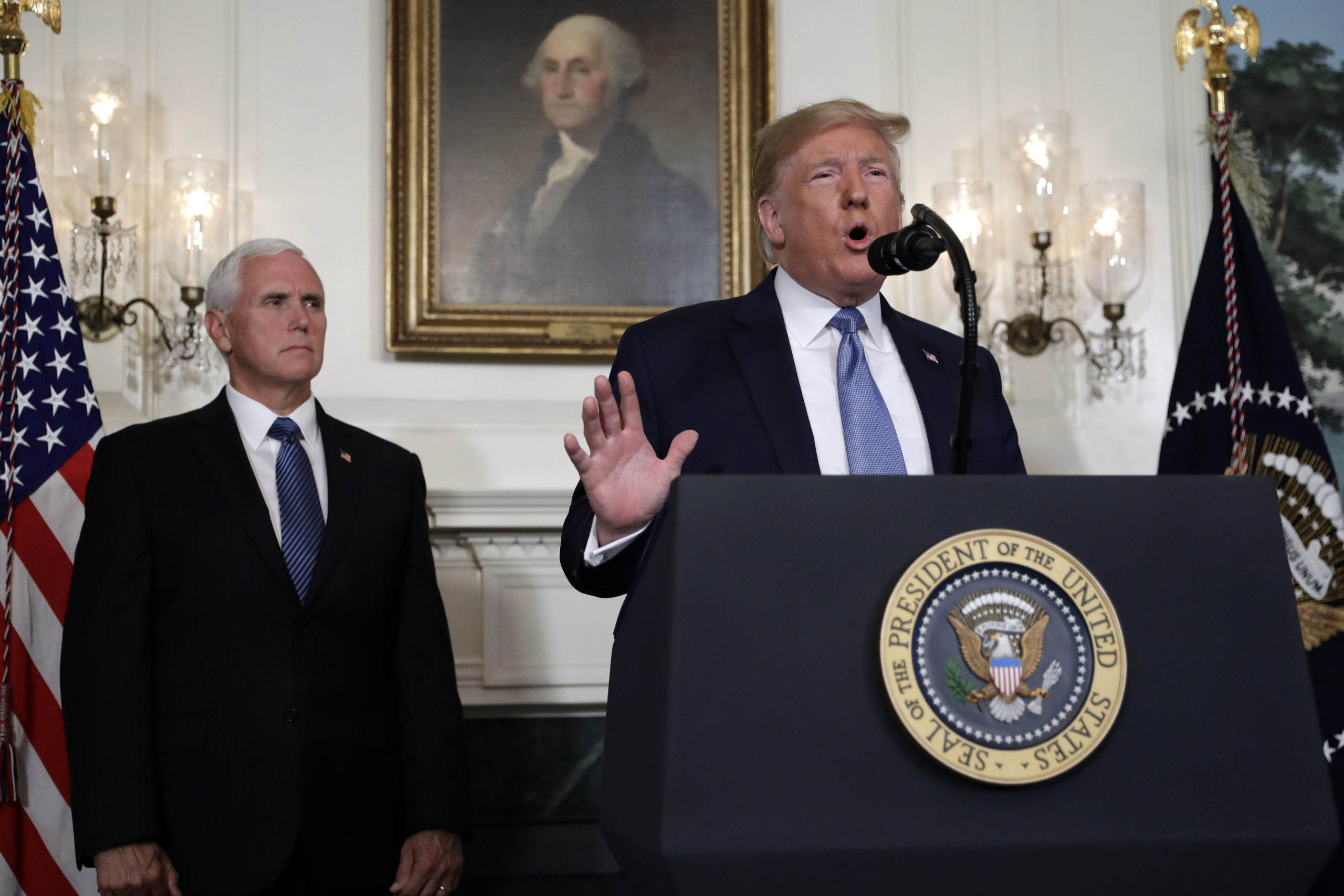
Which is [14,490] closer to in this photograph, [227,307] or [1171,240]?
[227,307]

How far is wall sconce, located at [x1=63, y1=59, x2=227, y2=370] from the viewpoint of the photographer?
10.9ft

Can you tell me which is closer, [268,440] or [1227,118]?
[268,440]

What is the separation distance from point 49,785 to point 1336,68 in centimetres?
421

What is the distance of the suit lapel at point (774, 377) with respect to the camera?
165cm

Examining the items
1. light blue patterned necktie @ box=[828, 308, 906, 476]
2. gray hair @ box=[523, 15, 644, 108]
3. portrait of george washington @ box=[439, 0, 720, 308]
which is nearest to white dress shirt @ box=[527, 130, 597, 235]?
portrait of george washington @ box=[439, 0, 720, 308]

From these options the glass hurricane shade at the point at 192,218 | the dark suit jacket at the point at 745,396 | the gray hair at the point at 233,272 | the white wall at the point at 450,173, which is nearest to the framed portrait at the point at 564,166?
the white wall at the point at 450,173

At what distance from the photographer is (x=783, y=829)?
37.4 inches

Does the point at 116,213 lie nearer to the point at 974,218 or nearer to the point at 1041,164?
the point at 974,218

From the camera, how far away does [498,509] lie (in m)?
3.35

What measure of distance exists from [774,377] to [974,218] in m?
2.13

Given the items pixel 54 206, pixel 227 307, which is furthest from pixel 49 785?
pixel 54 206

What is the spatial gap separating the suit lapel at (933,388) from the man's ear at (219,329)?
1621 mm

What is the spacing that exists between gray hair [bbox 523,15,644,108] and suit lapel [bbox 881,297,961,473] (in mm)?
2046

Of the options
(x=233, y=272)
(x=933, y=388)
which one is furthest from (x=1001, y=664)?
(x=233, y=272)
